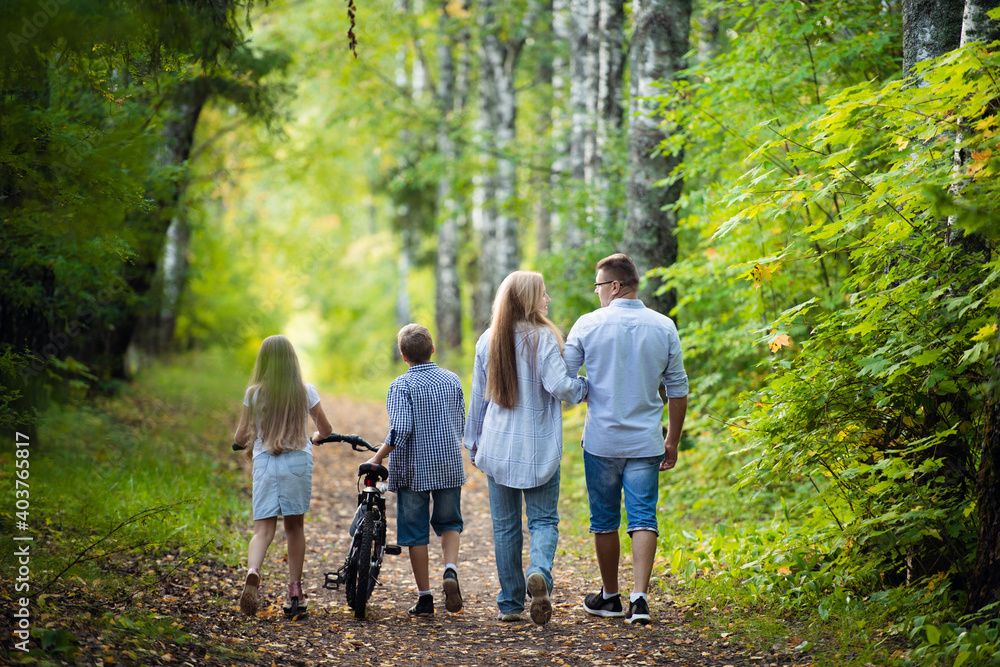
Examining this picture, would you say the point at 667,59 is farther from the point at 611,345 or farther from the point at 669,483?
the point at 669,483

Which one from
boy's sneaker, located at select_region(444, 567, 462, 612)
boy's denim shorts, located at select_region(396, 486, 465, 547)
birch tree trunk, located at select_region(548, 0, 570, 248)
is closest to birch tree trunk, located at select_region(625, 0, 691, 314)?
boy's denim shorts, located at select_region(396, 486, 465, 547)

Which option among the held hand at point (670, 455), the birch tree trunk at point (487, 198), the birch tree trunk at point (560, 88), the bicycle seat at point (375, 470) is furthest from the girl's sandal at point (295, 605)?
the birch tree trunk at point (487, 198)

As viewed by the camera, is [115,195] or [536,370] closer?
[115,195]

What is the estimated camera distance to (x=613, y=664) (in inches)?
164

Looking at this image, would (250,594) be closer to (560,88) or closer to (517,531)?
(517,531)

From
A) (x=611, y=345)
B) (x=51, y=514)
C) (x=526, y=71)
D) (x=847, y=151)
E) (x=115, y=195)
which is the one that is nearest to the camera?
(x=847, y=151)

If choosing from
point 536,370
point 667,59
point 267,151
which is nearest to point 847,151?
point 536,370

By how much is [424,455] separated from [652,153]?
3852 mm

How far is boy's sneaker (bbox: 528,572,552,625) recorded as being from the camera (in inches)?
185

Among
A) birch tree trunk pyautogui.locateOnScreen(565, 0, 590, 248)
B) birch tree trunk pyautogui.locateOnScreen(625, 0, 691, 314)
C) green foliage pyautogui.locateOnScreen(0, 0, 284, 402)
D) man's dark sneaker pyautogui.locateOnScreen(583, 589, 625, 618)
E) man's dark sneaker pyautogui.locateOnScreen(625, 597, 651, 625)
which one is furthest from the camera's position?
birch tree trunk pyautogui.locateOnScreen(565, 0, 590, 248)

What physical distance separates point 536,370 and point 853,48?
373 centimetres

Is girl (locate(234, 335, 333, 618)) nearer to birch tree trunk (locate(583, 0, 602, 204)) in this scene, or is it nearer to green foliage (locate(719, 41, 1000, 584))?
green foliage (locate(719, 41, 1000, 584))

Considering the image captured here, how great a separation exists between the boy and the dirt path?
375 mm

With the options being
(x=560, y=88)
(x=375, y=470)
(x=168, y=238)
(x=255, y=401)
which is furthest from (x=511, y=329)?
(x=560, y=88)
